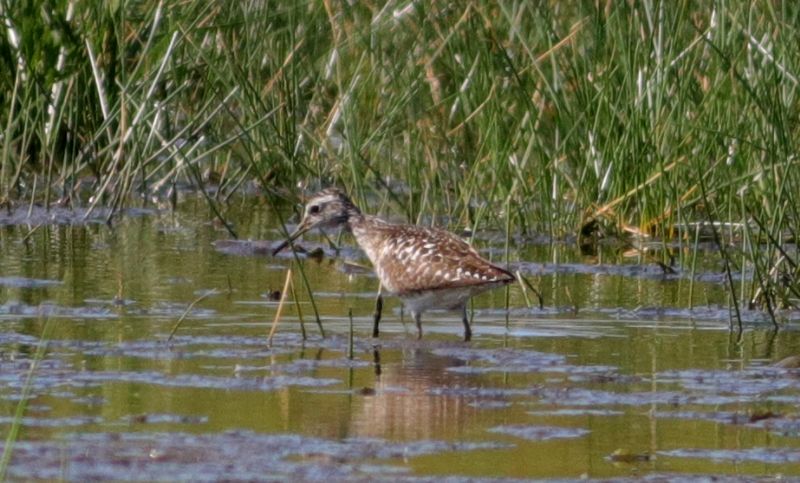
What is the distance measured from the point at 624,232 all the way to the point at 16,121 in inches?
127

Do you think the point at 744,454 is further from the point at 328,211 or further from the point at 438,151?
the point at 438,151

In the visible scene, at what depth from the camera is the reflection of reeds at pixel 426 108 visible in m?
9.10

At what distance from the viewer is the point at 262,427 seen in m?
5.17

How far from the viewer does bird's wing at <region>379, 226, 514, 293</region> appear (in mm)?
7141

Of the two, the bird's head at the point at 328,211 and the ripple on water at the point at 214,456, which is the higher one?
the bird's head at the point at 328,211

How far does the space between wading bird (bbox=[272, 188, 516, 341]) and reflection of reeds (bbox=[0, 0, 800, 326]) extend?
0.75m

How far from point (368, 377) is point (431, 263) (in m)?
1.26

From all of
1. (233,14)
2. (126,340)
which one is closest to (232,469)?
(126,340)

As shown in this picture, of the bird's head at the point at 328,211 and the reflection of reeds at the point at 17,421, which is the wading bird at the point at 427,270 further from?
the reflection of reeds at the point at 17,421

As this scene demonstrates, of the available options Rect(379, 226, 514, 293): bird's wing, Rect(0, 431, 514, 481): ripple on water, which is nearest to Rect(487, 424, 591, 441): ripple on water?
Rect(0, 431, 514, 481): ripple on water

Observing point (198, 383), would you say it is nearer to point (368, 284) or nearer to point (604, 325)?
point (604, 325)

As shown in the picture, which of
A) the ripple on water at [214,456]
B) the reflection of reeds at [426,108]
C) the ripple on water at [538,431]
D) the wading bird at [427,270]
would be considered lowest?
the ripple on water at [214,456]

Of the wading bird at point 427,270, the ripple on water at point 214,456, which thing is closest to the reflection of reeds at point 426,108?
the wading bird at point 427,270

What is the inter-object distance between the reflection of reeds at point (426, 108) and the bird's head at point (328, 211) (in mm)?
272
